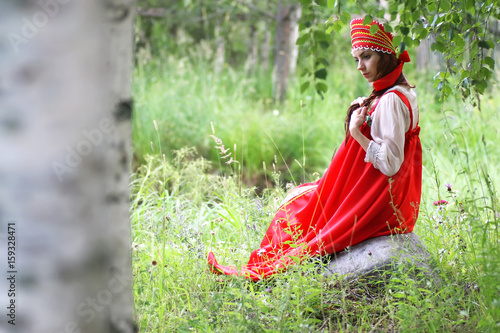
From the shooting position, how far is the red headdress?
223cm

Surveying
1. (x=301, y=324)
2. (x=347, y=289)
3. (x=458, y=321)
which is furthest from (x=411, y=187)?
(x=301, y=324)

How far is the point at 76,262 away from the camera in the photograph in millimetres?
938

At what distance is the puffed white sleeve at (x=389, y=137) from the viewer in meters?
2.17

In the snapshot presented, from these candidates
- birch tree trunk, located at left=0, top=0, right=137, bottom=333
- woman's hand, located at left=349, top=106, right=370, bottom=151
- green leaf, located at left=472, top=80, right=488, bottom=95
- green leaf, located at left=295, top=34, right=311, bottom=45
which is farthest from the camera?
woman's hand, located at left=349, top=106, right=370, bottom=151

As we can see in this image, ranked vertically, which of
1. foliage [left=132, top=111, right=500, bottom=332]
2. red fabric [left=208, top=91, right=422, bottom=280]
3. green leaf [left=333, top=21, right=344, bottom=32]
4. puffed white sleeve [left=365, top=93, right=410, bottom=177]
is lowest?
foliage [left=132, top=111, right=500, bottom=332]

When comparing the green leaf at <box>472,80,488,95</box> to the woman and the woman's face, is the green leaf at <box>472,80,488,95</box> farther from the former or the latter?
the woman's face

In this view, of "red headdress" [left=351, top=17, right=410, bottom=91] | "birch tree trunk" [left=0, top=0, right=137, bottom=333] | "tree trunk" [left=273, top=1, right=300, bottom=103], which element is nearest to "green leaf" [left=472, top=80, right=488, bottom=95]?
"red headdress" [left=351, top=17, right=410, bottom=91]

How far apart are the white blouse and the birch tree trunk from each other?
149 centimetres

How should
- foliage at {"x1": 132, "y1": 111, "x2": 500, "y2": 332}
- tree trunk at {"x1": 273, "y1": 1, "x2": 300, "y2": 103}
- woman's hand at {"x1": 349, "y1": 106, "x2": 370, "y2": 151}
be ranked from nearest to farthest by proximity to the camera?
foliage at {"x1": 132, "y1": 111, "x2": 500, "y2": 332}, woman's hand at {"x1": 349, "y1": 106, "x2": 370, "y2": 151}, tree trunk at {"x1": 273, "y1": 1, "x2": 300, "y2": 103}

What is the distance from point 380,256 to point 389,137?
21.0 inches

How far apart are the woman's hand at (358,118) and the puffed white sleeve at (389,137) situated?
0.07 metres

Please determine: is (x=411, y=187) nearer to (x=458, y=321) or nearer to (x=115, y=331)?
(x=458, y=321)

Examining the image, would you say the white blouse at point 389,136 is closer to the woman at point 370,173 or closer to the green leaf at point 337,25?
the woman at point 370,173

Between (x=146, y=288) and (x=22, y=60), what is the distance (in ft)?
4.74
